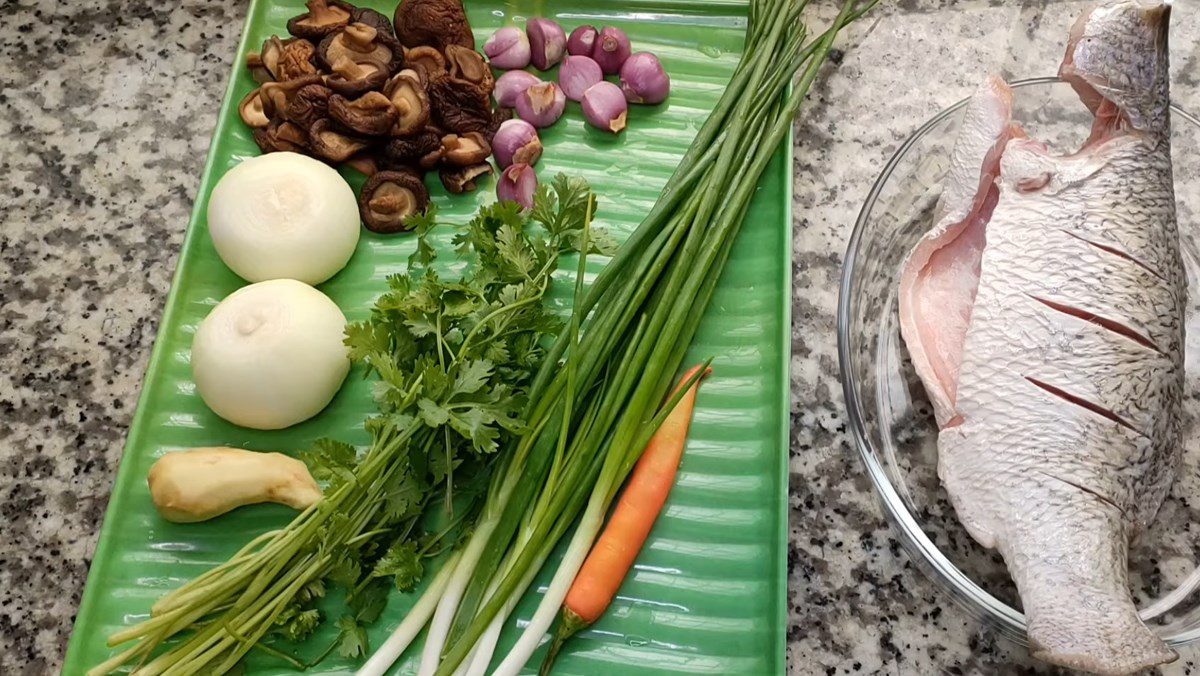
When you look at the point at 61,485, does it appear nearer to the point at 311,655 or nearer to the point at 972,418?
the point at 311,655

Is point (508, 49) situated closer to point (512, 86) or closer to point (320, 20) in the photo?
point (512, 86)

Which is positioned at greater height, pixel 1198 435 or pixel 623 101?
pixel 623 101

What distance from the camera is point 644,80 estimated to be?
1.39 metres

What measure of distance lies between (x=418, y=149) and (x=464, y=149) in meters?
0.07

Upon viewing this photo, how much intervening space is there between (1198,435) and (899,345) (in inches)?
16.4

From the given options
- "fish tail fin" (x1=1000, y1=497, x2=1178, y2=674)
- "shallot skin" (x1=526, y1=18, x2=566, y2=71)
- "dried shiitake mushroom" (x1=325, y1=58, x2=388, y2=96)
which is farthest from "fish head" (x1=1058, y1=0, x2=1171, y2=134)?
"dried shiitake mushroom" (x1=325, y1=58, x2=388, y2=96)

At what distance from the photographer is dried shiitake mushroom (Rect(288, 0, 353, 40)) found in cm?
139

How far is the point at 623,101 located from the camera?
140cm

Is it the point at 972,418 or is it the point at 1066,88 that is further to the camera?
the point at 1066,88

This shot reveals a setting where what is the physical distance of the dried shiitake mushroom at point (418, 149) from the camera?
1340 millimetres

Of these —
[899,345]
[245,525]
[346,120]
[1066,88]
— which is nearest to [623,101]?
[346,120]

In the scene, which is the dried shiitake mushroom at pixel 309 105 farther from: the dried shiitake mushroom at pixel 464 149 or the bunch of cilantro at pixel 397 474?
the bunch of cilantro at pixel 397 474

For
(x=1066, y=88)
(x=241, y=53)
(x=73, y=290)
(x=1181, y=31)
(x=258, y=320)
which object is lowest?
(x=73, y=290)

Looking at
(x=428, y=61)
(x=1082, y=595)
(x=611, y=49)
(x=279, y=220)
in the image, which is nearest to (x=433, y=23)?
(x=428, y=61)
